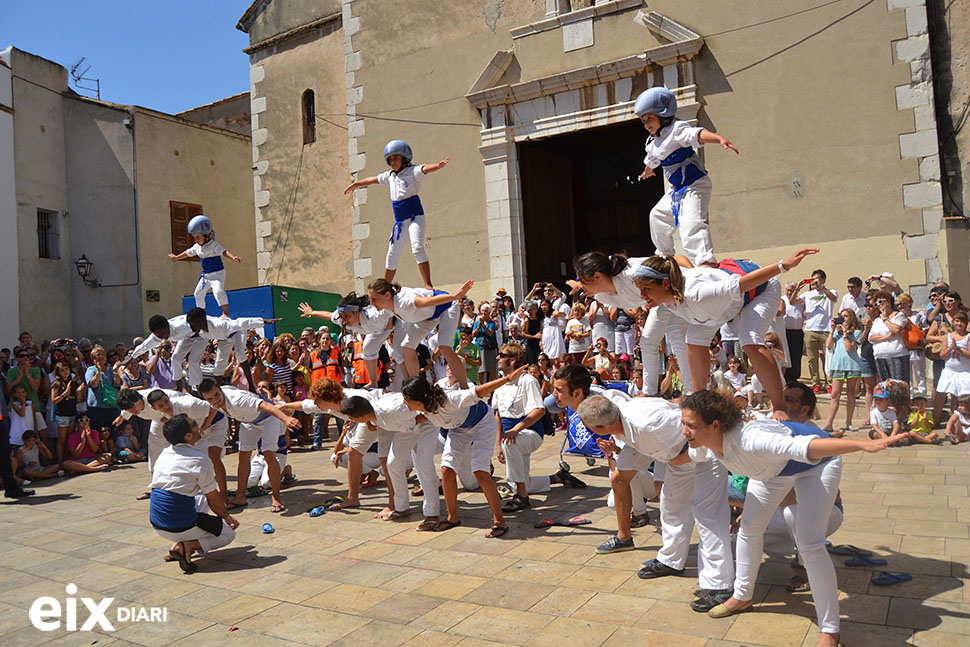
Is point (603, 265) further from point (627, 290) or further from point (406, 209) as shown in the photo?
point (406, 209)

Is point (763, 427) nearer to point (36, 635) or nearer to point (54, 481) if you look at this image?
point (36, 635)

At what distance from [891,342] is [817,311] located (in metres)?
1.95

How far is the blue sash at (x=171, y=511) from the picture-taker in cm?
619

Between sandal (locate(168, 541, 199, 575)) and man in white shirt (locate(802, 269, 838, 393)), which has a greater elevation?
man in white shirt (locate(802, 269, 838, 393))

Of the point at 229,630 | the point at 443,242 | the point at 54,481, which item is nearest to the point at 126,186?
the point at 443,242

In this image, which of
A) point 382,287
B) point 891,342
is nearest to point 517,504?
point 382,287

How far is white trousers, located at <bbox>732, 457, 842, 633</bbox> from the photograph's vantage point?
12.9 ft

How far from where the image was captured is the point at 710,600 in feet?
15.0

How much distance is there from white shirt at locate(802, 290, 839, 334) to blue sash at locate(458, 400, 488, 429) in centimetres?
A: 697

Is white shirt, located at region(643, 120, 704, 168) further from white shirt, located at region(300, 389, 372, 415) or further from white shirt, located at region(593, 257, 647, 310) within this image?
white shirt, located at region(300, 389, 372, 415)

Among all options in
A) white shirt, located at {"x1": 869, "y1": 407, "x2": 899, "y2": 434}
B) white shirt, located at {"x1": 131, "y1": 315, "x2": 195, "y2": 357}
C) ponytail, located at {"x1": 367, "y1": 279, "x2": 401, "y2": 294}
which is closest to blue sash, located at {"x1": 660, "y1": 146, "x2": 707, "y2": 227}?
ponytail, located at {"x1": 367, "y1": 279, "x2": 401, "y2": 294}

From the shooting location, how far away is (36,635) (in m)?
5.15

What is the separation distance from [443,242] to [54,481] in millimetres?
8200

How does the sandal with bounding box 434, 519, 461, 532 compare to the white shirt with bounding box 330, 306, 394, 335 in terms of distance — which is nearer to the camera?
the sandal with bounding box 434, 519, 461, 532
